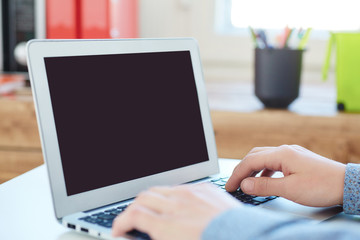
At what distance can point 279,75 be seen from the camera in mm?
1353

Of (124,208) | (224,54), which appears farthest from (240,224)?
(224,54)

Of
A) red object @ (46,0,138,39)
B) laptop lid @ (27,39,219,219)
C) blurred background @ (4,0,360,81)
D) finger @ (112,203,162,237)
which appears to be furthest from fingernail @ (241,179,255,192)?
blurred background @ (4,0,360,81)

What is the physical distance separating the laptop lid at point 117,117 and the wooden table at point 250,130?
46 cm

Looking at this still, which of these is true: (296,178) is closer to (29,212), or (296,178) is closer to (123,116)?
(123,116)

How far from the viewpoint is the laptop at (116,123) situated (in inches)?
24.4

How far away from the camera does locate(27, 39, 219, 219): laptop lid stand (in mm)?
625

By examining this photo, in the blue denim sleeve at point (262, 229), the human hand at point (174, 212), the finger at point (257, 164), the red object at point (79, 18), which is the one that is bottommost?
the finger at point (257, 164)

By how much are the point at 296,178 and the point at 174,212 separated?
0.25 meters

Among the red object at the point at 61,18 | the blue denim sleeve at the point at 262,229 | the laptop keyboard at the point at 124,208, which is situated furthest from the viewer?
the red object at the point at 61,18

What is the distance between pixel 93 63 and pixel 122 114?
81 mm

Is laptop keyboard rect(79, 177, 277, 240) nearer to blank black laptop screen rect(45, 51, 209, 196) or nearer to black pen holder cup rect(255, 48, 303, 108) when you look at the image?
blank black laptop screen rect(45, 51, 209, 196)

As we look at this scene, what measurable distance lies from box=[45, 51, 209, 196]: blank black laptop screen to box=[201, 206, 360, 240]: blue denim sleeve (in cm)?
23

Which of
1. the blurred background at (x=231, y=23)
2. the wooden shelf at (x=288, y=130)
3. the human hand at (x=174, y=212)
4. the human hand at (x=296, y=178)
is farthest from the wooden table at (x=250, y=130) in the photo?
the human hand at (x=174, y=212)

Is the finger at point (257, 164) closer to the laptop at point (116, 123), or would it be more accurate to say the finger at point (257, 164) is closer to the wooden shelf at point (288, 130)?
the laptop at point (116, 123)
